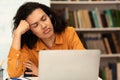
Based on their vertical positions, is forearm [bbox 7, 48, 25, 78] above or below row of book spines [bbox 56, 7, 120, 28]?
below

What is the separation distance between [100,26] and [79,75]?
2.16 meters

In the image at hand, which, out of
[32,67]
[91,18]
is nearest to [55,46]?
[32,67]

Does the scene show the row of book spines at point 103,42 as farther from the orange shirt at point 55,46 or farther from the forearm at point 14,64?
the forearm at point 14,64

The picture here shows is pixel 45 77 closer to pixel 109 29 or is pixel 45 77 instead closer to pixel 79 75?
pixel 79 75

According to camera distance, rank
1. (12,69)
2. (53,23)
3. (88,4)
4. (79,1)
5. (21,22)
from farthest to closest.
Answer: (88,4), (79,1), (53,23), (21,22), (12,69)

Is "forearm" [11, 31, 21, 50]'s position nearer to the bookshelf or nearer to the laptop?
the laptop

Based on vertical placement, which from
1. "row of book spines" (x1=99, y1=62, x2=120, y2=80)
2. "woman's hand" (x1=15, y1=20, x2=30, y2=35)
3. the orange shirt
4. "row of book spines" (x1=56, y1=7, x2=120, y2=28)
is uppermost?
"row of book spines" (x1=56, y1=7, x2=120, y2=28)

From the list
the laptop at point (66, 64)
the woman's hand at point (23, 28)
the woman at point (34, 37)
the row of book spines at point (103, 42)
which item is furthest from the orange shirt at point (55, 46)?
the row of book spines at point (103, 42)

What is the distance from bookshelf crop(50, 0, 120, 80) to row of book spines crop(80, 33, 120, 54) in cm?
1

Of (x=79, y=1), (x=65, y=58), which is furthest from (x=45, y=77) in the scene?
(x=79, y=1)

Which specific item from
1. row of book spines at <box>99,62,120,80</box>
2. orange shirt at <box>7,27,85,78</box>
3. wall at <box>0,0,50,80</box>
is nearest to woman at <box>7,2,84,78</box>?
orange shirt at <box>7,27,85,78</box>

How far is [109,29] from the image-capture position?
11.3 feet

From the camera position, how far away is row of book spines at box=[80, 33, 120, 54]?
3441 millimetres

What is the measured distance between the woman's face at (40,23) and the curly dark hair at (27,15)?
0.06m
